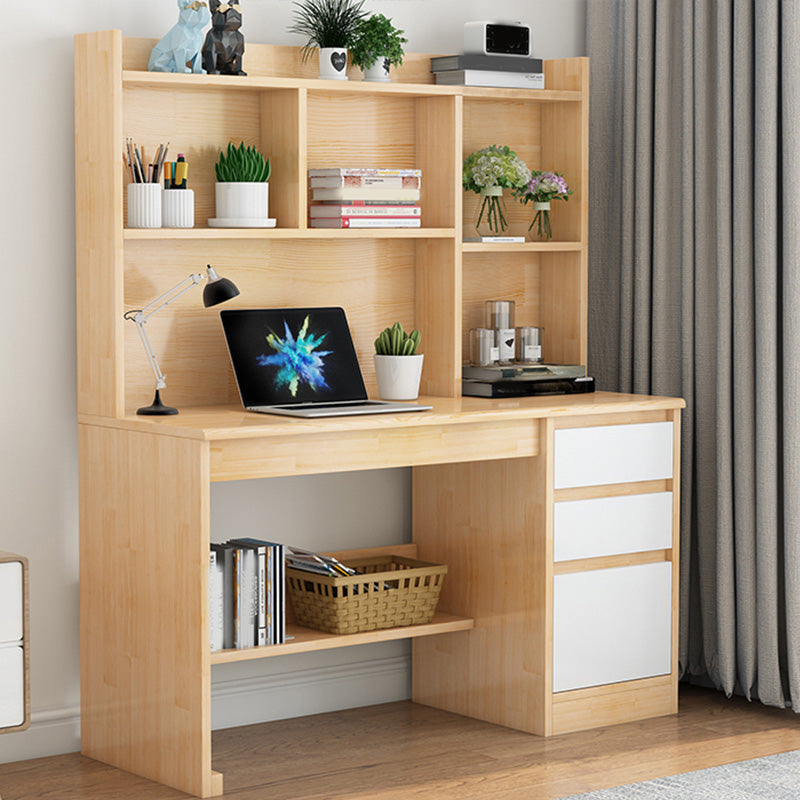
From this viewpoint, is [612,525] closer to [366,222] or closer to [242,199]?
[366,222]

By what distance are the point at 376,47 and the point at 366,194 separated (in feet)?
1.24

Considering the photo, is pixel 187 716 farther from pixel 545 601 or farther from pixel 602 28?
pixel 602 28

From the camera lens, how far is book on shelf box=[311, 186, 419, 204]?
138 inches

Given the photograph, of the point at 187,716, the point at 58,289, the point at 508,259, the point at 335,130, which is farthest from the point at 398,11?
the point at 187,716

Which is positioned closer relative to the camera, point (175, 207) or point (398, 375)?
point (175, 207)

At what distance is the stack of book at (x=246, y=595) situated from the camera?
10.5ft

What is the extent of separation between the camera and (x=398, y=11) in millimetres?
3826

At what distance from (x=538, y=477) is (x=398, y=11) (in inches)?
53.4

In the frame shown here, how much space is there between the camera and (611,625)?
141 inches

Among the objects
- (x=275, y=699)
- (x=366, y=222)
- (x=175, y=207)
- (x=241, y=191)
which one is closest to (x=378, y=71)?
(x=366, y=222)

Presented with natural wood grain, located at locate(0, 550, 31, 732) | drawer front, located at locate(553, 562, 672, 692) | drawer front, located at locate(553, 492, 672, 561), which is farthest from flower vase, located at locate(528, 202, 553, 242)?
natural wood grain, located at locate(0, 550, 31, 732)

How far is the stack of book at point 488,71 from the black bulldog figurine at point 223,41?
2.11 ft

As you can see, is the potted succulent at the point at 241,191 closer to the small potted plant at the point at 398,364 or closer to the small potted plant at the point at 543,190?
the small potted plant at the point at 398,364

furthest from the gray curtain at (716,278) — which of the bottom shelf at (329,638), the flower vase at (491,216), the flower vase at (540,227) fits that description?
the bottom shelf at (329,638)
